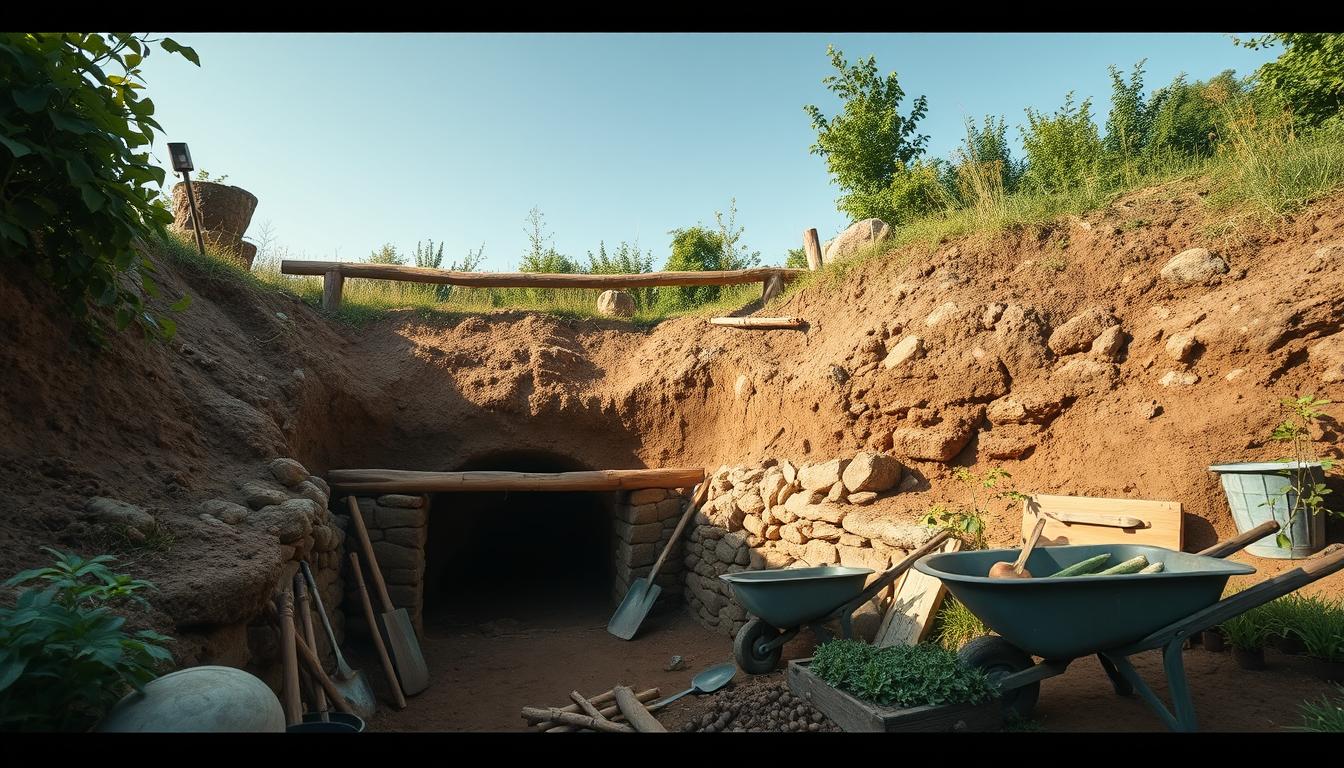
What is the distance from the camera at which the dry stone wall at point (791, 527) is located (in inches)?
195

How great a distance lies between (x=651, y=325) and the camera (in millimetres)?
8703

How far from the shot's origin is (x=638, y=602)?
6.47 metres

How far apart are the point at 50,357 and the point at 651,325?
5897 millimetres

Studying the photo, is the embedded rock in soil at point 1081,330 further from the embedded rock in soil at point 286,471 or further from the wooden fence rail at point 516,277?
the embedded rock in soil at point 286,471

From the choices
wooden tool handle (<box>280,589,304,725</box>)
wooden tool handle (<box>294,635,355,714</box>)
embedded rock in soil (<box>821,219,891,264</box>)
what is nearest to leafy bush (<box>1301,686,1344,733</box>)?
wooden tool handle (<box>280,589,304,725</box>)

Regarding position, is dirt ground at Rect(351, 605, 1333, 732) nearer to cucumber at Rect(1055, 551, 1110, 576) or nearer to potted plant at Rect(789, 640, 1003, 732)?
potted plant at Rect(789, 640, 1003, 732)

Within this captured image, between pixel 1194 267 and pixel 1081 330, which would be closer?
pixel 1194 267

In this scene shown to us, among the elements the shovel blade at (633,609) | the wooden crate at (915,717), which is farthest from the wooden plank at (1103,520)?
the shovel blade at (633,609)

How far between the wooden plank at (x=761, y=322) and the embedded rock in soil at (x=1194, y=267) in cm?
327

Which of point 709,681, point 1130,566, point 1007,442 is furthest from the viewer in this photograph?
point 1007,442

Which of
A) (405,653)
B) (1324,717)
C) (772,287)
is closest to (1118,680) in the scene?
(1324,717)

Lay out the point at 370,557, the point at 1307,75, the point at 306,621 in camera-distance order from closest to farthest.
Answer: the point at 306,621, the point at 370,557, the point at 1307,75

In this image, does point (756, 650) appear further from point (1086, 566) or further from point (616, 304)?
point (616, 304)

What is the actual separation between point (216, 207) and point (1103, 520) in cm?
870
